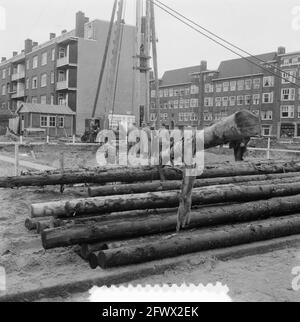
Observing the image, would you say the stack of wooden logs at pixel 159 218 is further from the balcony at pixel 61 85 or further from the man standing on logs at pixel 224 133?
the balcony at pixel 61 85

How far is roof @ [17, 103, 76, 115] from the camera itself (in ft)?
147

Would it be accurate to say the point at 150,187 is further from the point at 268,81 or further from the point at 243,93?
the point at 243,93

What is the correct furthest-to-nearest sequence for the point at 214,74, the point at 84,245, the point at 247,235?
the point at 214,74, the point at 247,235, the point at 84,245

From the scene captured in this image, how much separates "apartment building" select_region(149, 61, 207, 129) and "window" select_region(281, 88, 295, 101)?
62.0ft

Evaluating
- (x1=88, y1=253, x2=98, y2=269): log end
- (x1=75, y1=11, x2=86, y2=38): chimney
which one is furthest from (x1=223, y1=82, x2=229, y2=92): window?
(x1=88, y1=253, x2=98, y2=269): log end

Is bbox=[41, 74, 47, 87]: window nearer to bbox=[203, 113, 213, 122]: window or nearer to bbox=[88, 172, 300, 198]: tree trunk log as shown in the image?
bbox=[203, 113, 213, 122]: window

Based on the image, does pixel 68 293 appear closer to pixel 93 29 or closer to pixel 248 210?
pixel 248 210

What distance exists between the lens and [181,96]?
87688 mm

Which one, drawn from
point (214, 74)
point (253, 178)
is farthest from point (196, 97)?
point (253, 178)

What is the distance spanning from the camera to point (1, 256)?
5.23 m

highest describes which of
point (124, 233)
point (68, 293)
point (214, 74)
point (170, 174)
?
point (214, 74)

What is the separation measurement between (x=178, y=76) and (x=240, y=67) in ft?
55.5

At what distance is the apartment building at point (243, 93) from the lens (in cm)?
6694

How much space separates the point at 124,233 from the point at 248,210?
6.81 feet
